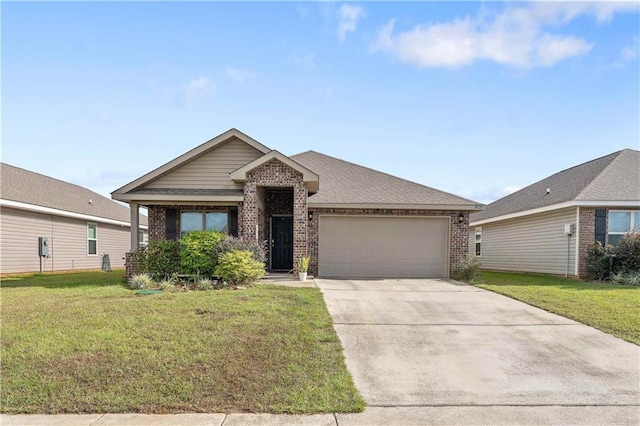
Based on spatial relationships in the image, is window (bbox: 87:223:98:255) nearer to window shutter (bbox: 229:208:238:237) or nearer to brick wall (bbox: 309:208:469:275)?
window shutter (bbox: 229:208:238:237)

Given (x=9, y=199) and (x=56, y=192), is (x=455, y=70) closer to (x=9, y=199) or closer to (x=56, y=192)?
(x=9, y=199)

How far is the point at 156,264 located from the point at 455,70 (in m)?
10.6

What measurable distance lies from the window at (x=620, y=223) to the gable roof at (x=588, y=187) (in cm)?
59

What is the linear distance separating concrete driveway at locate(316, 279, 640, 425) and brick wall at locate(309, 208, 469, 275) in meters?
5.19

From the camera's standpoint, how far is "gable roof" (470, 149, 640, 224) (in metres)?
13.8

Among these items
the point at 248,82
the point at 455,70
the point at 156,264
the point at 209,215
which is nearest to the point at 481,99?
the point at 455,70

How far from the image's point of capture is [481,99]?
1192cm

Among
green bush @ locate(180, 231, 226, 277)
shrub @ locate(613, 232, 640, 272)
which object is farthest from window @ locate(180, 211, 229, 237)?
shrub @ locate(613, 232, 640, 272)

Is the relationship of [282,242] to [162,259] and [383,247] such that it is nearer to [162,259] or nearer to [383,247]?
[383,247]

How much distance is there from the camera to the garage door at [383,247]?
14148mm

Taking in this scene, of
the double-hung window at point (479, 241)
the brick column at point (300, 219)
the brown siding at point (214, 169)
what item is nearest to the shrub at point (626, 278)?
the double-hung window at point (479, 241)

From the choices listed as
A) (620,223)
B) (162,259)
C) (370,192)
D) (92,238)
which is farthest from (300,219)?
(92,238)

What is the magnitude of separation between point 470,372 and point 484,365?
0.37 m

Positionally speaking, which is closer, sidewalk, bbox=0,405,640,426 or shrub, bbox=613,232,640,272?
sidewalk, bbox=0,405,640,426
